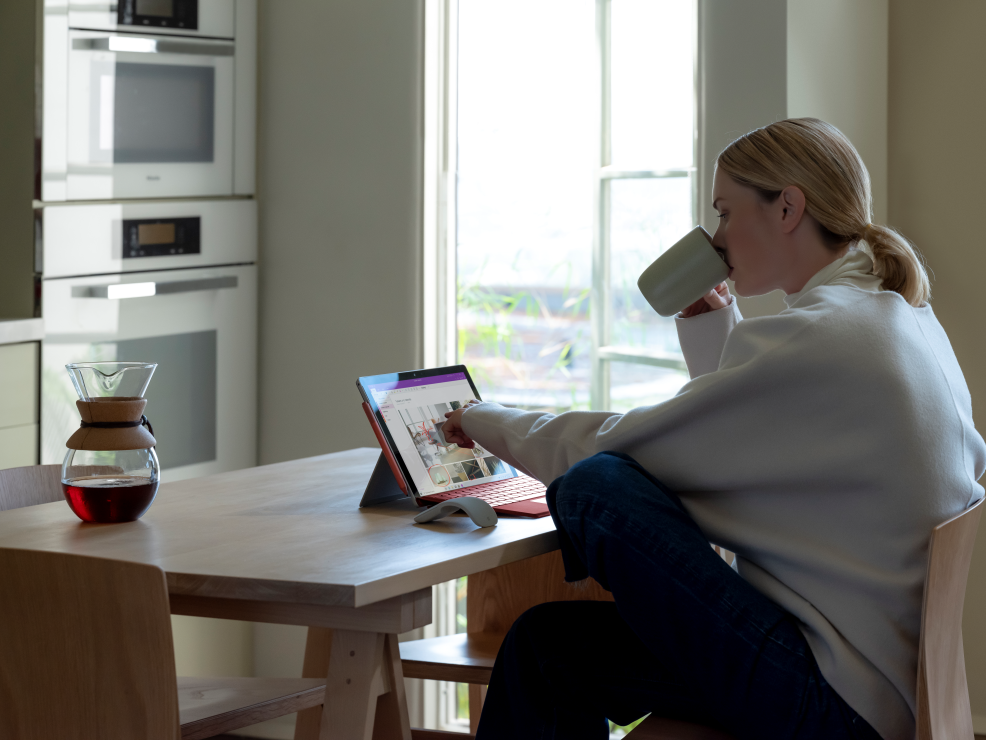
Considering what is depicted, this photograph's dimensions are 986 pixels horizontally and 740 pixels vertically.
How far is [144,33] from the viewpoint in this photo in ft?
9.45

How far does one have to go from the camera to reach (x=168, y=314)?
297 centimetres

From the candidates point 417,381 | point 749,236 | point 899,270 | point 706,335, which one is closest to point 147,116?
point 417,381

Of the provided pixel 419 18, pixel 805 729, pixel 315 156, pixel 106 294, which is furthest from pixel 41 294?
pixel 805 729

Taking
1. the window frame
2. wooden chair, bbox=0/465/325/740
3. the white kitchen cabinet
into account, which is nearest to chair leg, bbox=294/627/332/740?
wooden chair, bbox=0/465/325/740

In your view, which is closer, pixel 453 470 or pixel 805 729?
pixel 805 729

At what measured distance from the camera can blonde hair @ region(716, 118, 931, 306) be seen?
1560 millimetres

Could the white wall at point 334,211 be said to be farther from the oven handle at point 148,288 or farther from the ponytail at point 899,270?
the ponytail at point 899,270

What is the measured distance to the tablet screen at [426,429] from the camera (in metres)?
1.79

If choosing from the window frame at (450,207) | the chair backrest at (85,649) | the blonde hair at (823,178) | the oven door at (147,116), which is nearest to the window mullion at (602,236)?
the window frame at (450,207)

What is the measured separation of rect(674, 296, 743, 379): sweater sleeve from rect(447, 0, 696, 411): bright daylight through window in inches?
34.2

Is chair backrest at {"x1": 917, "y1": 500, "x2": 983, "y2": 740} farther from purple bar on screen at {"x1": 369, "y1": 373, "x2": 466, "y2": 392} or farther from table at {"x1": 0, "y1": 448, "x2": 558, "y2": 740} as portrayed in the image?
purple bar on screen at {"x1": 369, "y1": 373, "x2": 466, "y2": 392}

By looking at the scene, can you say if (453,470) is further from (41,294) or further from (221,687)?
(41,294)

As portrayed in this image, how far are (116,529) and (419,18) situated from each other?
1804 millimetres

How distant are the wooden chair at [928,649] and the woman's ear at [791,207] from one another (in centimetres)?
43
